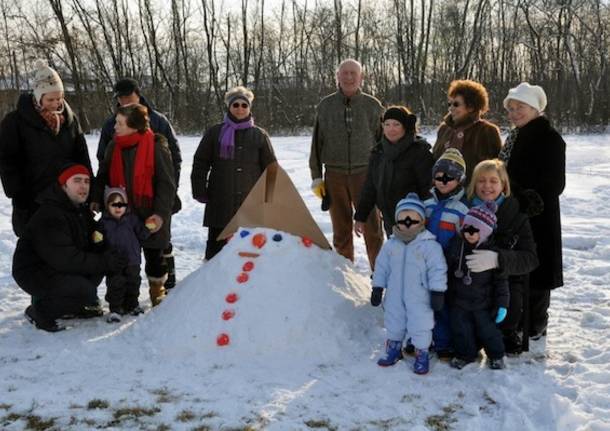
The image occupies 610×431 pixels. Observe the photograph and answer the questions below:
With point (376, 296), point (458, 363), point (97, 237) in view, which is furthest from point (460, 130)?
point (97, 237)

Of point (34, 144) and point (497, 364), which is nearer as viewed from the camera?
point (497, 364)

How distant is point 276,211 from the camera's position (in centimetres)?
406

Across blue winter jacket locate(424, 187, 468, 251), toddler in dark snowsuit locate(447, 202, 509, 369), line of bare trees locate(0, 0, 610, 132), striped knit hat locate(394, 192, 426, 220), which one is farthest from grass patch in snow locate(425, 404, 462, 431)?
line of bare trees locate(0, 0, 610, 132)

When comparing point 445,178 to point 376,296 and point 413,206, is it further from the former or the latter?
point 376,296

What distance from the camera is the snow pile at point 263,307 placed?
3.57 m

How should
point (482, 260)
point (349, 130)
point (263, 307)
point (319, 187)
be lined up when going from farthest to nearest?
point (319, 187) → point (349, 130) → point (263, 307) → point (482, 260)

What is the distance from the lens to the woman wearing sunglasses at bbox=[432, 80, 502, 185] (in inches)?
155

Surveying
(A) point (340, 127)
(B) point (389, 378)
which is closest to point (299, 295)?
(B) point (389, 378)

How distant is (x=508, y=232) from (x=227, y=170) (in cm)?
229

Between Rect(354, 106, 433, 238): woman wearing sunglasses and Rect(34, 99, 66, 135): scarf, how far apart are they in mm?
2329

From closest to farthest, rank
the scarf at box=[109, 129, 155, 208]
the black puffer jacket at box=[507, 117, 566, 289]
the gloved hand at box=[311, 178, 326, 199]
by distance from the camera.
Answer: the black puffer jacket at box=[507, 117, 566, 289], the scarf at box=[109, 129, 155, 208], the gloved hand at box=[311, 178, 326, 199]

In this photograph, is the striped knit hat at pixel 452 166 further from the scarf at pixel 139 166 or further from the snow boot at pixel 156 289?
the snow boot at pixel 156 289

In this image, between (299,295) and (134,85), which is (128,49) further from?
(299,295)

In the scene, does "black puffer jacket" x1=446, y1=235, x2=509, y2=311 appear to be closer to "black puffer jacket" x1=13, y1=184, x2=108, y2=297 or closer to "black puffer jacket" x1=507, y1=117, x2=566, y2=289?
"black puffer jacket" x1=507, y1=117, x2=566, y2=289
